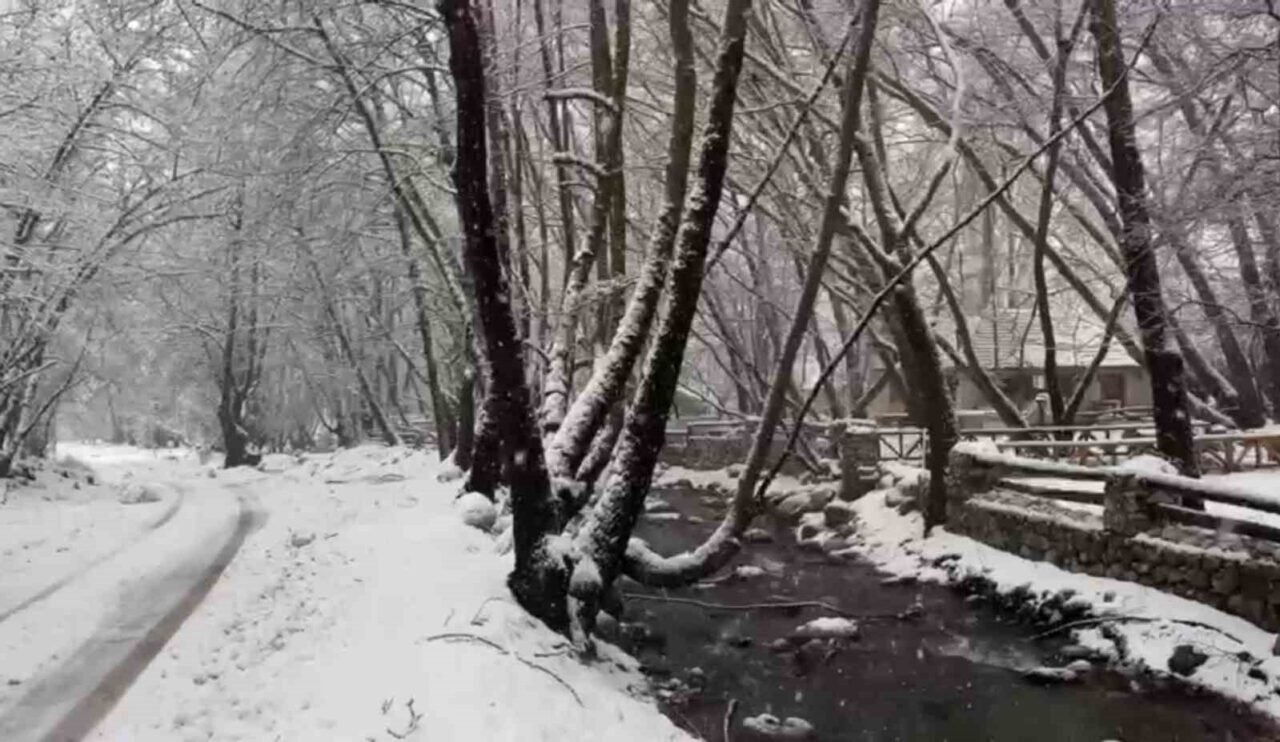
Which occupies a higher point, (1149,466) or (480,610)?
(1149,466)

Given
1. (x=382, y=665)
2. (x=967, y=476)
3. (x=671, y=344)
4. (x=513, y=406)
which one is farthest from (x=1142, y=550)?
(x=382, y=665)

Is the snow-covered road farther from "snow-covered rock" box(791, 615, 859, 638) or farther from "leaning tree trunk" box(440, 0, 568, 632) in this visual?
"snow-covered rock" box(791, 615, 859, 638)

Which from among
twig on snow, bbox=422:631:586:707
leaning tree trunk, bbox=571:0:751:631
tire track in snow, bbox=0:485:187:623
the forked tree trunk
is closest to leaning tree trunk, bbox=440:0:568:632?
leaning tree trunk, bbox=571:0:751:631

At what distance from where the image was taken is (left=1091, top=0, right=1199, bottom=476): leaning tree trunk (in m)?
12.0

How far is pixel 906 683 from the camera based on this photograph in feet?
31.8

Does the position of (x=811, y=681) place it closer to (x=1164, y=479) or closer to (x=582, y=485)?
(x=582, y=485)

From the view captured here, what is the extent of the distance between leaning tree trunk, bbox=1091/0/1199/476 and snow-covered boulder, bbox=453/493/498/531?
8270 millimetres

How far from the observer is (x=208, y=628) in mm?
9164

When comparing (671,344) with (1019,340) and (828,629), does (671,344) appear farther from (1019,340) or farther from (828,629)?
(1019,340)

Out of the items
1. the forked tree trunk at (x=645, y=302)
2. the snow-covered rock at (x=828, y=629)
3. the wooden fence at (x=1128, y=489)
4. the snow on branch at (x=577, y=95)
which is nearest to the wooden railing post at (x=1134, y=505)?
the wooden fence at (x=1128, y=489)

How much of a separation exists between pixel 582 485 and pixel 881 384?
18287mm

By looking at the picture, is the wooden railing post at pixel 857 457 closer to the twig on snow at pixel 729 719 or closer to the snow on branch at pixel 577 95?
the snow on branch at pixel 577 95

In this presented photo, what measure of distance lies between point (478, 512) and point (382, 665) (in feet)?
21.2

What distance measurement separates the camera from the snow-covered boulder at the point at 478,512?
13.2 m
